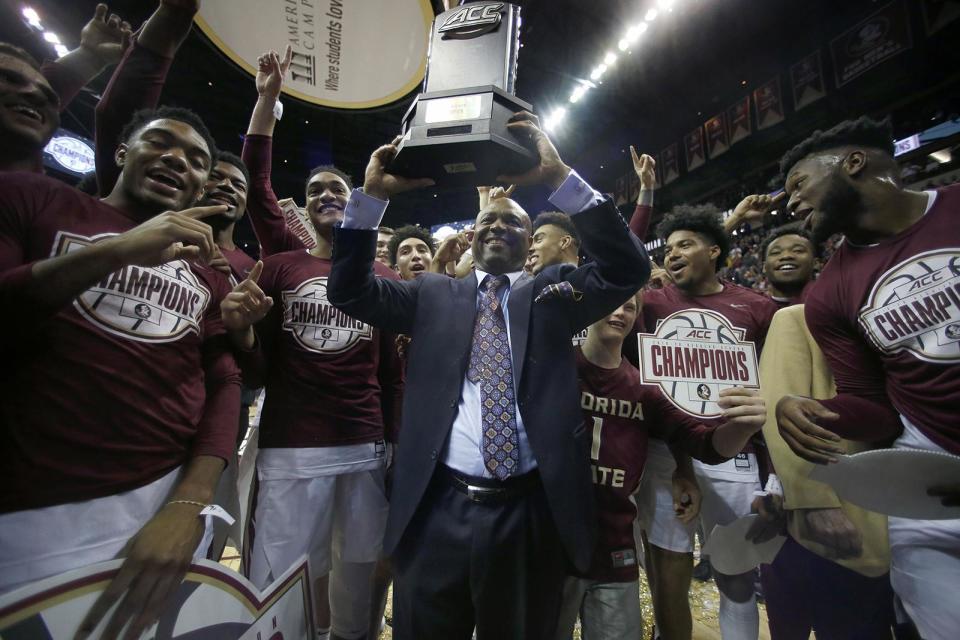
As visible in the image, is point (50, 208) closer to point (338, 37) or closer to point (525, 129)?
point (525, 129)

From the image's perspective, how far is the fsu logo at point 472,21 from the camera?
1447 mm

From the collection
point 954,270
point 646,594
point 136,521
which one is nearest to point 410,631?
point 136,521

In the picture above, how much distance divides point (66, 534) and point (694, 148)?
494 inches

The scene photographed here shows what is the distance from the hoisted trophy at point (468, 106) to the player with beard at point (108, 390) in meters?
0.66

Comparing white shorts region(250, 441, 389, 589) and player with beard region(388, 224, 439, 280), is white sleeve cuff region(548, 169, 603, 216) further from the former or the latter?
player with beard region(388, 224, 439, 280)

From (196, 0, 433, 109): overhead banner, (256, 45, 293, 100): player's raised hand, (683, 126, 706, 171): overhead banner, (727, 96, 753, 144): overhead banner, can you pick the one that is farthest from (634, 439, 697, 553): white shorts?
(683, 126, 706, 171): overhead banner

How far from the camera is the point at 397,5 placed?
193cm

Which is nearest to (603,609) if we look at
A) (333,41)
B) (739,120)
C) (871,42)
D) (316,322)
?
(316,322)

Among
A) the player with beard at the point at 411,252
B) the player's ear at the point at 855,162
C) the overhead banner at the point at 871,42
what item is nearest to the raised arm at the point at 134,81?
the player with beard at the point at 411,252

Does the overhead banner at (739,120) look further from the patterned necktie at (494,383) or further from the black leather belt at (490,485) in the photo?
the black leather belt at (490,485)

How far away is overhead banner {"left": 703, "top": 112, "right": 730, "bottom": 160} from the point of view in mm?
9586

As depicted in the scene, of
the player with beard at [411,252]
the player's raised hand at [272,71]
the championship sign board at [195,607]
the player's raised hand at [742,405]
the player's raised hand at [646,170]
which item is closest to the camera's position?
the championship sign board at [195,607]

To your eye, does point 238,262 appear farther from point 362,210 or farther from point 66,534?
point 66,534

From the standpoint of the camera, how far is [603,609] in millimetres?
1598
